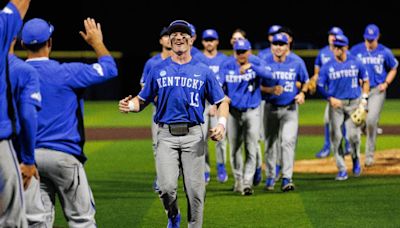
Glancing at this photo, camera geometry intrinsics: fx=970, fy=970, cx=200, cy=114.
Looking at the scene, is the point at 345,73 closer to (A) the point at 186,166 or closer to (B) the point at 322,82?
(B) the point at 322,82

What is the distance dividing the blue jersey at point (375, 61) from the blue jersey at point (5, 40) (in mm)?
10902

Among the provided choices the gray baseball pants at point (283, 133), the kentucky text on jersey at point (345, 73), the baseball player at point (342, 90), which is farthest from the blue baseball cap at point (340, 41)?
the gray baseball pants at point (283, 133)

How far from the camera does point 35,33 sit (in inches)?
282

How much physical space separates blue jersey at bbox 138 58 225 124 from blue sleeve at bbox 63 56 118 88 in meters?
1.92

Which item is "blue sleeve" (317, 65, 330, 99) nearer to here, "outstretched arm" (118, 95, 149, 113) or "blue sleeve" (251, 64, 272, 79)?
"blue sleeve" (251, 64, 272, 79)

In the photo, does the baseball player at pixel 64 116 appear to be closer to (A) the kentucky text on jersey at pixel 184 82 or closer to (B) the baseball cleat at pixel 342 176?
(A) the kentucky text on jersey at pixel 184 82

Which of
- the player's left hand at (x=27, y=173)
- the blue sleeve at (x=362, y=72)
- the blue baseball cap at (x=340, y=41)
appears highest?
the player's left hand at (x=27, y=173)

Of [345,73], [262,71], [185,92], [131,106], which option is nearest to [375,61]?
[345,73]

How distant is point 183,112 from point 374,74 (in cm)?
801

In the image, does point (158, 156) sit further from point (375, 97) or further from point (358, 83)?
point (375, 97)

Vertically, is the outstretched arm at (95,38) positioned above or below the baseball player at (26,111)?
above

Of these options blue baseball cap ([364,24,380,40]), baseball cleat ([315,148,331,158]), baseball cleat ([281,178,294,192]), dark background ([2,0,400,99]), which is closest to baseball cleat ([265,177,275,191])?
baseball cleat ([281,178,294,192])

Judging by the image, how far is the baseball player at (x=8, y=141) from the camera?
20.2 ft

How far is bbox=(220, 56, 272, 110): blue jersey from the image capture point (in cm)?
1287
